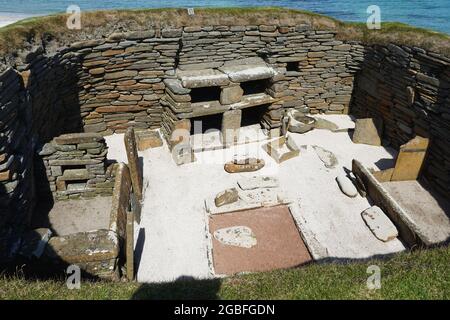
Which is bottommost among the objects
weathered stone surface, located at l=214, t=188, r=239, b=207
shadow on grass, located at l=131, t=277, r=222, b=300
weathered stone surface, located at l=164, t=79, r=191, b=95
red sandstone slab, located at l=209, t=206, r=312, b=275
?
red sandstone slab, located at l=209, t=206, r=312, b=275

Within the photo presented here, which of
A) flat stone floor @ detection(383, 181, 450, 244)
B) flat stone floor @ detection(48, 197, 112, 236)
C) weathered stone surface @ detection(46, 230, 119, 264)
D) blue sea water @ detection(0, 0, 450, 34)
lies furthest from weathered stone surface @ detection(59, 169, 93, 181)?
blue sea water @ detection(0, 0, 450, 34)

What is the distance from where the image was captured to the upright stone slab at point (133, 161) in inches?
287

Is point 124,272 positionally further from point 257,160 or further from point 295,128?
point 295,128

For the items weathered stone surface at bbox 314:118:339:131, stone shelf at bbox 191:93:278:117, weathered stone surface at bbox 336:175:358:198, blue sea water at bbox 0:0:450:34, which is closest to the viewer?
weathered stone surface at bbox 336:175:358:198

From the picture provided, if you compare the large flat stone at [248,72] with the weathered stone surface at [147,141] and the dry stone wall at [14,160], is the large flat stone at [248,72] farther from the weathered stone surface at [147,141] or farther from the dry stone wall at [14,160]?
the dry stone wall at [14,160]

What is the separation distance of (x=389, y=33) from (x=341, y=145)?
3.42m

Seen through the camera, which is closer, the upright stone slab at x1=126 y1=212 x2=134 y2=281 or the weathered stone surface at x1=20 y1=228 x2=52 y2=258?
the weathered stone surface at x1=20 y1=228 x2=52 y2=258

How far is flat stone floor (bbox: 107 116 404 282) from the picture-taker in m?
6.59

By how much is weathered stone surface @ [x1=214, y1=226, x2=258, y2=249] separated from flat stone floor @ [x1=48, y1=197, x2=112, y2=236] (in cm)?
226

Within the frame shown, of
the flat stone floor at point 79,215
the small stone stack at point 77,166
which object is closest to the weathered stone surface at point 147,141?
the small stone stack at point 77,166

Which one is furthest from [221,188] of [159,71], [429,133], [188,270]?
[429,133]

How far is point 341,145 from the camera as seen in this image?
1009 cm

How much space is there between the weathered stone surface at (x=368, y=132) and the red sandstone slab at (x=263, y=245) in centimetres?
391

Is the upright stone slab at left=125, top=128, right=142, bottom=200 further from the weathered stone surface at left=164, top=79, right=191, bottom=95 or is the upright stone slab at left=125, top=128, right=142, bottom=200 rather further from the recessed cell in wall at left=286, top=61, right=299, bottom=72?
the recessed cell in wall at left=286, top=61, right=299, bottom=72
